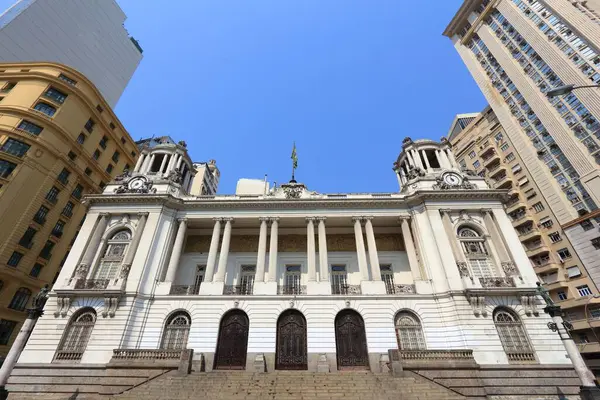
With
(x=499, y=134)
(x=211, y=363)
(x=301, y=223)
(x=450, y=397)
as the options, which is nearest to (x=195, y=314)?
(x=211, y=363)

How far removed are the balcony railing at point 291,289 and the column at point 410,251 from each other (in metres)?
8.08

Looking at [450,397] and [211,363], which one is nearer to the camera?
[450,397]

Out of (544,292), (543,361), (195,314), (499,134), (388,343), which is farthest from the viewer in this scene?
(499,134)

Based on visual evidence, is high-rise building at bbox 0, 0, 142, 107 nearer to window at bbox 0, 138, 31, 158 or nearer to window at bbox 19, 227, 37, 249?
window at bbox 0, 138, 31, 158

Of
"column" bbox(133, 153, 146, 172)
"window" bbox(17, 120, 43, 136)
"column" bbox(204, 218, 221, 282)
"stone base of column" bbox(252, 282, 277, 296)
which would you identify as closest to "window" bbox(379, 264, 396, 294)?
"stone base of column" bbox(252, 282, 277, 296)

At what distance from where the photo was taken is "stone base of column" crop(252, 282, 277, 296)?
2095 centimetres

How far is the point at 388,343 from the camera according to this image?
18.8m

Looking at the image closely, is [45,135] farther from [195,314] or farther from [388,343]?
[388,343]

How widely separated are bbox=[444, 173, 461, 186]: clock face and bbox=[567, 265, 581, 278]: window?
20.0 meters

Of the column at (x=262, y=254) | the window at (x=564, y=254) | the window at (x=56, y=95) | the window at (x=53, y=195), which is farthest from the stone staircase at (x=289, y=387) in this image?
the window at (x=56, y=95)

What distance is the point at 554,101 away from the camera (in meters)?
38.1

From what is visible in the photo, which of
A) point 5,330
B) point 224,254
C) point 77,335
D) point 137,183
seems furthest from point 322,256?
point 5,330

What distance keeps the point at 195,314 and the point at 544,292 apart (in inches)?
788

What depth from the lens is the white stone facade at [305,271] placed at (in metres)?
18.7
